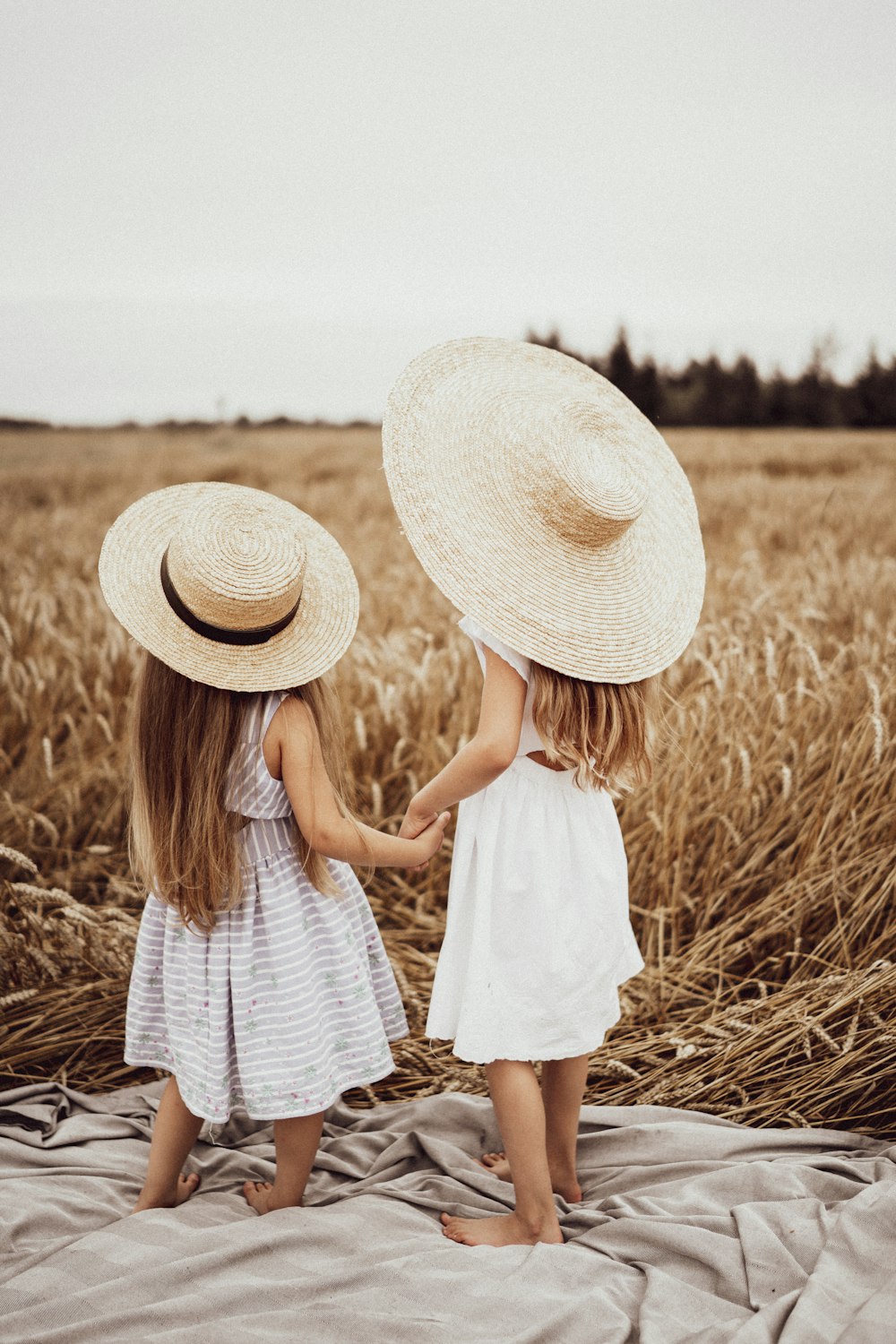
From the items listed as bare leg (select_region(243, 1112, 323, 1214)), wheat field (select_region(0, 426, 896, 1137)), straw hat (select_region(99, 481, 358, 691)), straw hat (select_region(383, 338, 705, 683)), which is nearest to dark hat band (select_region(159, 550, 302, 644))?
straw hat (select_region(99, 481, 358, 691))

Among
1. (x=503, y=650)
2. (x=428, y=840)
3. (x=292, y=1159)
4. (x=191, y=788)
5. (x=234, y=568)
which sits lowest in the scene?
(x=292, y=1159)

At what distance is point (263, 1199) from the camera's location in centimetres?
180

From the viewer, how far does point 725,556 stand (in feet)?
12.6

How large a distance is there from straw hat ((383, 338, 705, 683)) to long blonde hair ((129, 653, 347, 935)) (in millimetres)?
369

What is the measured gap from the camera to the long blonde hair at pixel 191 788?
163cm

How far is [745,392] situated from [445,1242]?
12.8ft

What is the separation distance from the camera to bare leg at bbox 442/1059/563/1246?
64.9 inches

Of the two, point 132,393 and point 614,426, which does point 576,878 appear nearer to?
point 614,426

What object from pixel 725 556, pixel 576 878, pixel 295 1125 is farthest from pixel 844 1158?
pixel 725 556

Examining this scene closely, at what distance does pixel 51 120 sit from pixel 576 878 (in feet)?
11.6

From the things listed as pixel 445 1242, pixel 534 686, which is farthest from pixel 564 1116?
pixel 534 686

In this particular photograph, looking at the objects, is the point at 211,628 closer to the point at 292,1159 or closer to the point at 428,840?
the point at 428,840

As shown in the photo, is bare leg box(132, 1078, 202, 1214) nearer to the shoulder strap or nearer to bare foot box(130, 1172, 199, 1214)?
bare foot box(130, 1172, 199, 1214)

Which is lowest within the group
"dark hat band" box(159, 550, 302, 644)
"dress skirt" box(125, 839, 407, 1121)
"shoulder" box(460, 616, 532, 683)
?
"dress skirt" box(125, 839, 407, 1121)
